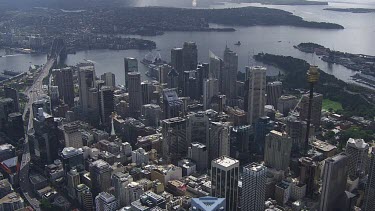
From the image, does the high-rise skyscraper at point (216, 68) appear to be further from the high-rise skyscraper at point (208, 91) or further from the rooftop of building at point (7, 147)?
the rooftop of building at point (7, 147)

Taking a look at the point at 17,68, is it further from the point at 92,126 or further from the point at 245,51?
the point at 245,51

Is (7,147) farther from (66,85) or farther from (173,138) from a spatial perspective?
(66,85)

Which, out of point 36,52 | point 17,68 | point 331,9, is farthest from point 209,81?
point 331,9

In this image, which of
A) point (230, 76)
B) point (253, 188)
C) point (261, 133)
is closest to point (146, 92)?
point (230, 76)

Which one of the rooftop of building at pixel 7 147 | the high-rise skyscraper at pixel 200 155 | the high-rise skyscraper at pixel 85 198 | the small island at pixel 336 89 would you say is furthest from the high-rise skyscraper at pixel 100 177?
the small island at pixel 336 89

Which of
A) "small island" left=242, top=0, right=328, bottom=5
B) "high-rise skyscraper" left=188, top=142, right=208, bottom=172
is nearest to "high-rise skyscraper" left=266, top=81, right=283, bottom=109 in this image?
"high-rise skyscraper" left=188, top=142, right=208, bottom=172

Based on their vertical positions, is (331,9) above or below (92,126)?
above
